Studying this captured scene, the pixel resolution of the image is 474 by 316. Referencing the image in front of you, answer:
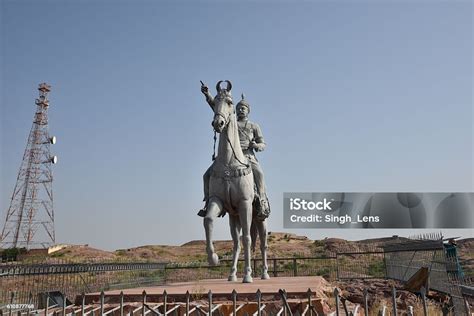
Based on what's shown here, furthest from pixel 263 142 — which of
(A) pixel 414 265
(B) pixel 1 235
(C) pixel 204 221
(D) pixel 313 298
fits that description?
(B) pixel 1 235

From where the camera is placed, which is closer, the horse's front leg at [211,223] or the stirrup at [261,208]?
the horse's front leg at [211,223]

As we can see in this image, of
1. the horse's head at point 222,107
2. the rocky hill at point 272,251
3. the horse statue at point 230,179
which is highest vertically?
the horse's head at point 222,107

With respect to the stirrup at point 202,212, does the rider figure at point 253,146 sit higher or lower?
higher

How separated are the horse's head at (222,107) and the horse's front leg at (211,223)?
1446 millimetres

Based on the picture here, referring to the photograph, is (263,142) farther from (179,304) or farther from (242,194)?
(179,304)

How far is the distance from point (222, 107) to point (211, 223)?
7.44 feet

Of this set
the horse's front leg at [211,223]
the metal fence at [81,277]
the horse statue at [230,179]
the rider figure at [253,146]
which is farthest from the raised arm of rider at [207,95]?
the metal fence at [81,277]

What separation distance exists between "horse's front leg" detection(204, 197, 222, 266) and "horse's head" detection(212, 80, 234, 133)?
1.45 meters

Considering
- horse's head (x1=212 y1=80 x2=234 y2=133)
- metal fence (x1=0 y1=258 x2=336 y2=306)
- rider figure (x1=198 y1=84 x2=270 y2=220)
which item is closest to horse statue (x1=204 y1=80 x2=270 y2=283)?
horse's head (x1=212 y1=80 x2=234 y2=133)

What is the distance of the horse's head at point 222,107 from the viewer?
8.48m

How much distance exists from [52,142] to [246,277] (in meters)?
31.6

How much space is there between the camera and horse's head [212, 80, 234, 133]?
27.8 feet

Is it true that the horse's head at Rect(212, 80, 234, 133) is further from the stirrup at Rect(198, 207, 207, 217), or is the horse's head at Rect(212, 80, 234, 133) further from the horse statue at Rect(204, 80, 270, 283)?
the stirrup at Rect(198, 207, 207, 217)

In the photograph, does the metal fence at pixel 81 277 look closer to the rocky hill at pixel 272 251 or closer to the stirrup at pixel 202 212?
the stirrup at pixel 202 212
